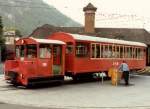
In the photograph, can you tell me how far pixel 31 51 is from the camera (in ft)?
79.1

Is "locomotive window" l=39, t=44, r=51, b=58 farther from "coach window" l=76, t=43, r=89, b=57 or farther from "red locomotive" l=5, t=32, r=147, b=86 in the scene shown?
"coach window" l=76, t=43, r=89, b=57

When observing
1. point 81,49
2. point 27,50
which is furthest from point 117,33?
point 27,50

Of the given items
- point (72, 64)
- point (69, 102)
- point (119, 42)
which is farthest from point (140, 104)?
point (119, 42)

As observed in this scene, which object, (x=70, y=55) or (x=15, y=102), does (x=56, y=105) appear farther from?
(x=70, y=55)

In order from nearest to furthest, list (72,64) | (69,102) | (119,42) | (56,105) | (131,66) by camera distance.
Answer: (56,105) → (69,102) → (72,64) → (119,42) → (131,66)

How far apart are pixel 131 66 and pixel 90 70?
24.3 ft

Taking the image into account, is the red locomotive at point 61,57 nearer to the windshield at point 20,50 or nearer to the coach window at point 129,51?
the windshield at point 20,50

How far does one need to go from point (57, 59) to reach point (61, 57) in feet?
0.91

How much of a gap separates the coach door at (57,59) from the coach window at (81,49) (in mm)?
1602

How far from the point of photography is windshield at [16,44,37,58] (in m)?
23.9

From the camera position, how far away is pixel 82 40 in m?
27.2

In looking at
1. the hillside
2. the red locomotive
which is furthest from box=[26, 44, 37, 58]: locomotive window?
the hillside

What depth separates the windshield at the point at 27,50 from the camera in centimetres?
2389

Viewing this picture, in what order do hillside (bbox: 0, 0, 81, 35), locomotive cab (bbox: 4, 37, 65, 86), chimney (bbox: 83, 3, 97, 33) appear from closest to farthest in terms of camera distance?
locomotive cab (bbox: 4, 37, 65, 86) < chimney (bbox: 83, 3, 97, 33) < hillside (bbox: 0, 0, 81, 35)
